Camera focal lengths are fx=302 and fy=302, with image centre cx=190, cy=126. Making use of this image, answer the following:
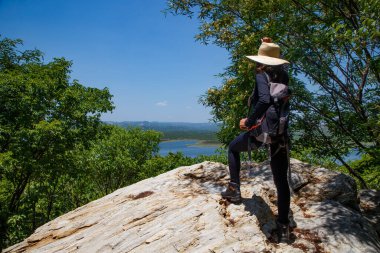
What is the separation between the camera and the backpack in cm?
512

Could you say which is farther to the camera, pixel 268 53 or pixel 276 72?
pixel 268 53

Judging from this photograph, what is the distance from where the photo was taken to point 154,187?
28.0 feet

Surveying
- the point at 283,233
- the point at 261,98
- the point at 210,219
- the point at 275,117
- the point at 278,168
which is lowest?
the point at 283,233

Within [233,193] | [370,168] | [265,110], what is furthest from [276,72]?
[370,168]

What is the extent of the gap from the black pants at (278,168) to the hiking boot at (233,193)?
0.68ft

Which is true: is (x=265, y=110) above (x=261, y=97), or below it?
below

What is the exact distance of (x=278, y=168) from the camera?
544 cm

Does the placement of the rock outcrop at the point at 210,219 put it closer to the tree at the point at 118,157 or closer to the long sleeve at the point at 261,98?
the long sleeve at the point at 261,98

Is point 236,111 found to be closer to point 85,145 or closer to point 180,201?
point 180,201

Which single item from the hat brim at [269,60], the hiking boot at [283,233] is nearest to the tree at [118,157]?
the hiking boot at [283,233]

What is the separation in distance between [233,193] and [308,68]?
4792 millimetres

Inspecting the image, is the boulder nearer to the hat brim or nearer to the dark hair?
the dark hair

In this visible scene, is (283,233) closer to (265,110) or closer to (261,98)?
(265,110)

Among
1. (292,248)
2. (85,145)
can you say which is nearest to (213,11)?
(292,248)
